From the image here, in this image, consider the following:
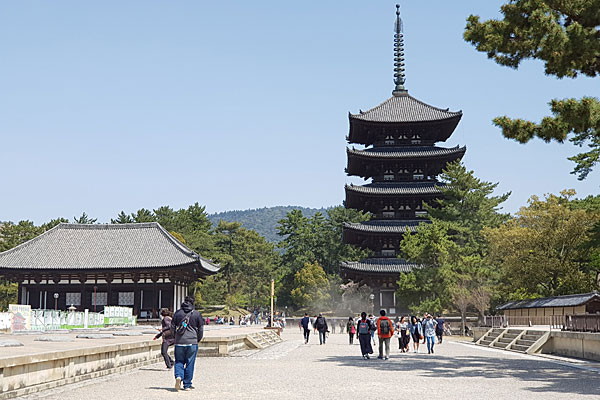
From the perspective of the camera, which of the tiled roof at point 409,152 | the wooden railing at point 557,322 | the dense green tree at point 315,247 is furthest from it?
the dense green tree at point 315,247

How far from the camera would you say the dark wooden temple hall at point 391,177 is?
166 feet

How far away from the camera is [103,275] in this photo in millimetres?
52219

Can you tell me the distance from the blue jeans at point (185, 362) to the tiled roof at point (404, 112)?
43.1 m

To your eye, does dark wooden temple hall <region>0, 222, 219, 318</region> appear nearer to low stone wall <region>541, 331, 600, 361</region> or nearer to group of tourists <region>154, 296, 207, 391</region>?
low stone wall <region>541, 331, 600, 361</region>

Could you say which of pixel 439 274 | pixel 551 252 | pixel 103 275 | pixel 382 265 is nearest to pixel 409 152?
pixel 382 265

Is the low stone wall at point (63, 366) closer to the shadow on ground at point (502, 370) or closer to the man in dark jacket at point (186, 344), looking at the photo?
the man in dark jacket at point (186, 344)

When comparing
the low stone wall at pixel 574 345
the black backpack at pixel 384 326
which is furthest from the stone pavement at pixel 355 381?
the low stone wall at pixel 574 345

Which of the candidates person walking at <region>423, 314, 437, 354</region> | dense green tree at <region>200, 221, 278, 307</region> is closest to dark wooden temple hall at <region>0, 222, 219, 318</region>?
person walking at <region>423, 314, 437, 354</region>

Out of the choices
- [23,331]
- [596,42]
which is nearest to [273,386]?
[596,42]

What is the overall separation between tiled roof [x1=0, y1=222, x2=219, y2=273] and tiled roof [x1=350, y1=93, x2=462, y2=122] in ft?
61.8

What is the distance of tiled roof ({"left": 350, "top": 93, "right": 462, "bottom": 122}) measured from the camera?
5369 centimetres

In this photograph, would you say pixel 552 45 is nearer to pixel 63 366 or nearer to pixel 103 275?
pixel 63 366

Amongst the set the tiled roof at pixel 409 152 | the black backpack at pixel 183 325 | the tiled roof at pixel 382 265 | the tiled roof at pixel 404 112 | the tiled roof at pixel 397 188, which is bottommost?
the black backpack at pixel 183 325

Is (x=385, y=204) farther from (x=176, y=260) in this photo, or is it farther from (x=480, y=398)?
(x=480, y=398)
